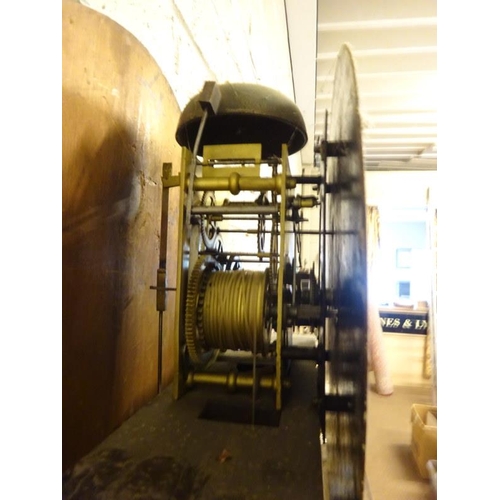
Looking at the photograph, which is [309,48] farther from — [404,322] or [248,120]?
[404,322]

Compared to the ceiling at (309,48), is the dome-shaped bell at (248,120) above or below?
below

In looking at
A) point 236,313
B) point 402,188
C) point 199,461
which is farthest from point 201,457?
point 402,188

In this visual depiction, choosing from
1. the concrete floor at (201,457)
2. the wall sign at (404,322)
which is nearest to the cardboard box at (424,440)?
the wall sign at (404,322)

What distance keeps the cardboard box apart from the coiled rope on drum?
2.55 meters

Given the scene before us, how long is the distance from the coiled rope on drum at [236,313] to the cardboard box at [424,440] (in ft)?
8.38

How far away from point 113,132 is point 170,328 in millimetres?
663

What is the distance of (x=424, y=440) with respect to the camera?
2783 millimetres

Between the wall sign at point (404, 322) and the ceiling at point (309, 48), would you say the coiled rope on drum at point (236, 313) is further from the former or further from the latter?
the wall sign at point (404, 322)

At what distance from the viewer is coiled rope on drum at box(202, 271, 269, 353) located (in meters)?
0.91

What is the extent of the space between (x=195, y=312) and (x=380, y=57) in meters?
3.77

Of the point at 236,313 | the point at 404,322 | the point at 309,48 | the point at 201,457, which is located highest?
the point at 309,48

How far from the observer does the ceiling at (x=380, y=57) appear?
Answer: 295 centimetres
